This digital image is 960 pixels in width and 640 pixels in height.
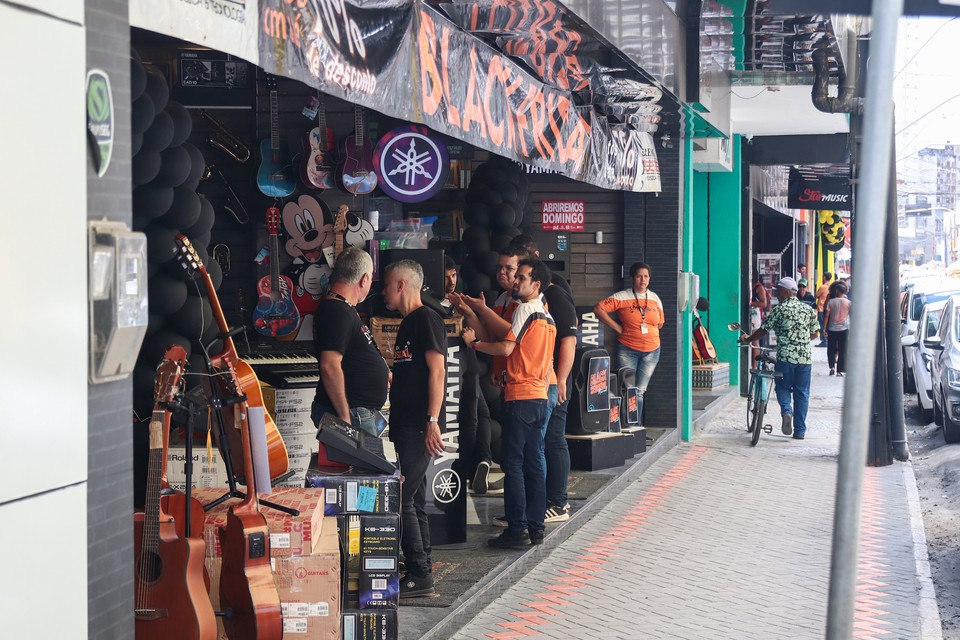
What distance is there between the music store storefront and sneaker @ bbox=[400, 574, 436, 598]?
0.18 meters

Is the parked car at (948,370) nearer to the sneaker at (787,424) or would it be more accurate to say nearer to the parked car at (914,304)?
the sneaker at (787,424)

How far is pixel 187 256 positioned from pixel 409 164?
3.95m

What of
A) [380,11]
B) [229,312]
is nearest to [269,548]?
[380,11]

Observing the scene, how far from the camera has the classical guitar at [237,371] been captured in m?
5.25

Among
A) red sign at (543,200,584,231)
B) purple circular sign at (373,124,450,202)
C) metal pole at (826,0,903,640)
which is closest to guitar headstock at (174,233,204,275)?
metal pole at (826,0,903,640)

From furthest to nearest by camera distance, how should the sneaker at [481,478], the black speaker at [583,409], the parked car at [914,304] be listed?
the parked car at [914,304]
the black speaker at [583,409]
the sneaker at [481,478]

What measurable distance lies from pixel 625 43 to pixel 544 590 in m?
4.08

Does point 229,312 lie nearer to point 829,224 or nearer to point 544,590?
point 544,590

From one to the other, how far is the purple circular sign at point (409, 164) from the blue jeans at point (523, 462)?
2181 mm

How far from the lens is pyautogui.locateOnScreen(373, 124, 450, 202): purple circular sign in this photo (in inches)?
364

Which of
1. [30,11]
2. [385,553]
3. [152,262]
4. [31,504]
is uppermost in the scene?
[30,11]

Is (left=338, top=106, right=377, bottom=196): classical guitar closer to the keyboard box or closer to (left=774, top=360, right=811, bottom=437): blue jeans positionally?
the keyboard box

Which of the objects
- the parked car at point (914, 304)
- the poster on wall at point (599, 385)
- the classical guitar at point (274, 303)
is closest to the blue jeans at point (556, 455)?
the poster on wall at point (599, 385)

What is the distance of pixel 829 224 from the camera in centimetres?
3338
